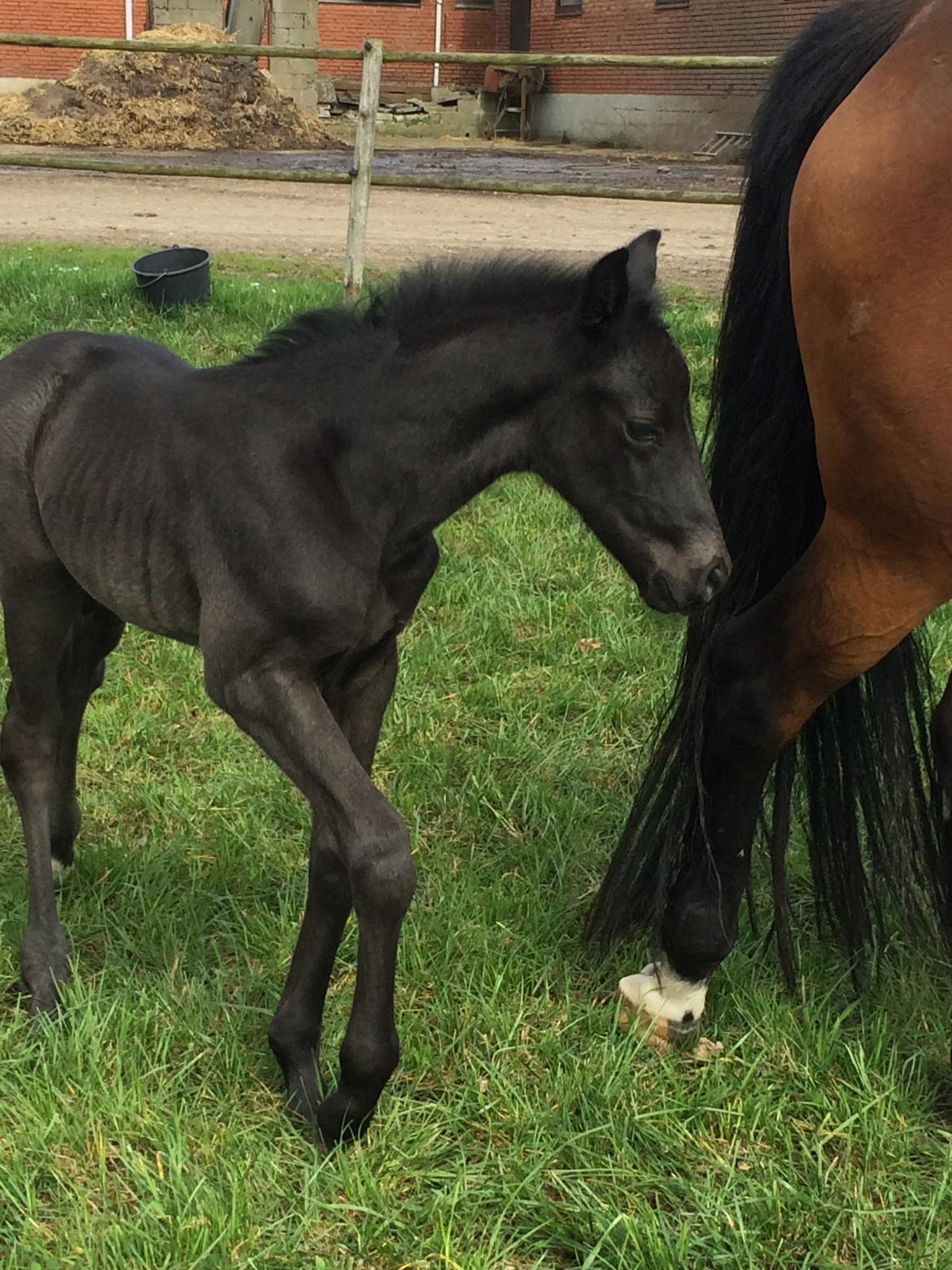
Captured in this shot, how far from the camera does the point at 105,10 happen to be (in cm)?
2505

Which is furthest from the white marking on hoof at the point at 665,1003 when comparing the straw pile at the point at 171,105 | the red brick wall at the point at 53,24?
the red brick wall at the point at 53,24

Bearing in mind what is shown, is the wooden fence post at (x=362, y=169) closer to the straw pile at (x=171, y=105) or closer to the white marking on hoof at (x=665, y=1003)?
the white marking on hoof at (x=665, y=1003)

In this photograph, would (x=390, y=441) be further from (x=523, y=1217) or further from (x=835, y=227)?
(x=523, y=1217)

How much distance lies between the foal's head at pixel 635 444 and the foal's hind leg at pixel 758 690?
0.94 ft

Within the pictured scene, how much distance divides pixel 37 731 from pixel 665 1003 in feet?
4.43

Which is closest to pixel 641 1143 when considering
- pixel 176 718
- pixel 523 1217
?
pixel 523 1217

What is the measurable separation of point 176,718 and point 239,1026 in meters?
1.37

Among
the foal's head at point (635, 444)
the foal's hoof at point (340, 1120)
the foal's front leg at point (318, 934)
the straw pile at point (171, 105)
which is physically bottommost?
the straw pile at point (171, 105)

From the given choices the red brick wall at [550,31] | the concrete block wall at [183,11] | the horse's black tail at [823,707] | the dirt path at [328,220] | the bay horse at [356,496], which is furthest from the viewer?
the concrete block wall at [183,11]

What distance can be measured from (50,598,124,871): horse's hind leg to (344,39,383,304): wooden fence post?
17.4 ft

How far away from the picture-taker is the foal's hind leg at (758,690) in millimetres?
2094

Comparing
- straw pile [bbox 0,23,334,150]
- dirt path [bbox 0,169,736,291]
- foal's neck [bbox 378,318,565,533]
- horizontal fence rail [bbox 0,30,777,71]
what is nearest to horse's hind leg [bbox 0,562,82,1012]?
foal's neck [bbox 378,318,565,533]

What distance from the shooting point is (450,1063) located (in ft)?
7.72

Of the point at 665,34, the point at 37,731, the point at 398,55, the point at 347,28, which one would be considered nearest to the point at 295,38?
the point at 347,28
